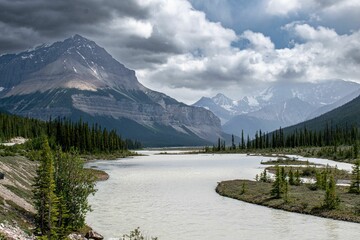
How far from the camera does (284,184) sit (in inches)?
2127

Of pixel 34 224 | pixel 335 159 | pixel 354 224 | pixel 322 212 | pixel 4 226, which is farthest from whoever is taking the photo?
pixel 335 159

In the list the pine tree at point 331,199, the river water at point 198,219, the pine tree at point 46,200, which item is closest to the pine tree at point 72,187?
the pine tree at point 46,200

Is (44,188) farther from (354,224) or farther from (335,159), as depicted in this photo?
(335,159)

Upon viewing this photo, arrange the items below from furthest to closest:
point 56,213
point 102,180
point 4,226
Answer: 1. point 102,180
2. point 56,213
3. point 4,226

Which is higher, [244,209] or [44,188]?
[44,188]

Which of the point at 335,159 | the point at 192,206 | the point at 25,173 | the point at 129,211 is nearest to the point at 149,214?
the point at 129,211

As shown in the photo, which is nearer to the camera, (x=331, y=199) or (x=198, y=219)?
(x=198, y=219)

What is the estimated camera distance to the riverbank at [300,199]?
1736 inches

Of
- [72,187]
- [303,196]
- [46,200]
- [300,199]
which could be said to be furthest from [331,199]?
[46,200]

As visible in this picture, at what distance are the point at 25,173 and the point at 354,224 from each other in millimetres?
46990

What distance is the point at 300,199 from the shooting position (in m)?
52.1

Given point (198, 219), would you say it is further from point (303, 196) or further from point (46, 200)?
point (303, 196)

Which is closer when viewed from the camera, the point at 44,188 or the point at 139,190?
the point at 44,188

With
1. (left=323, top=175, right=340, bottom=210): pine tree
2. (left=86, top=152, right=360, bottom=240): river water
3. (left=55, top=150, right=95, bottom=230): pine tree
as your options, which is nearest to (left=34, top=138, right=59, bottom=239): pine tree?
(left=55, top=150, right=95, bottom=230): pine tree
